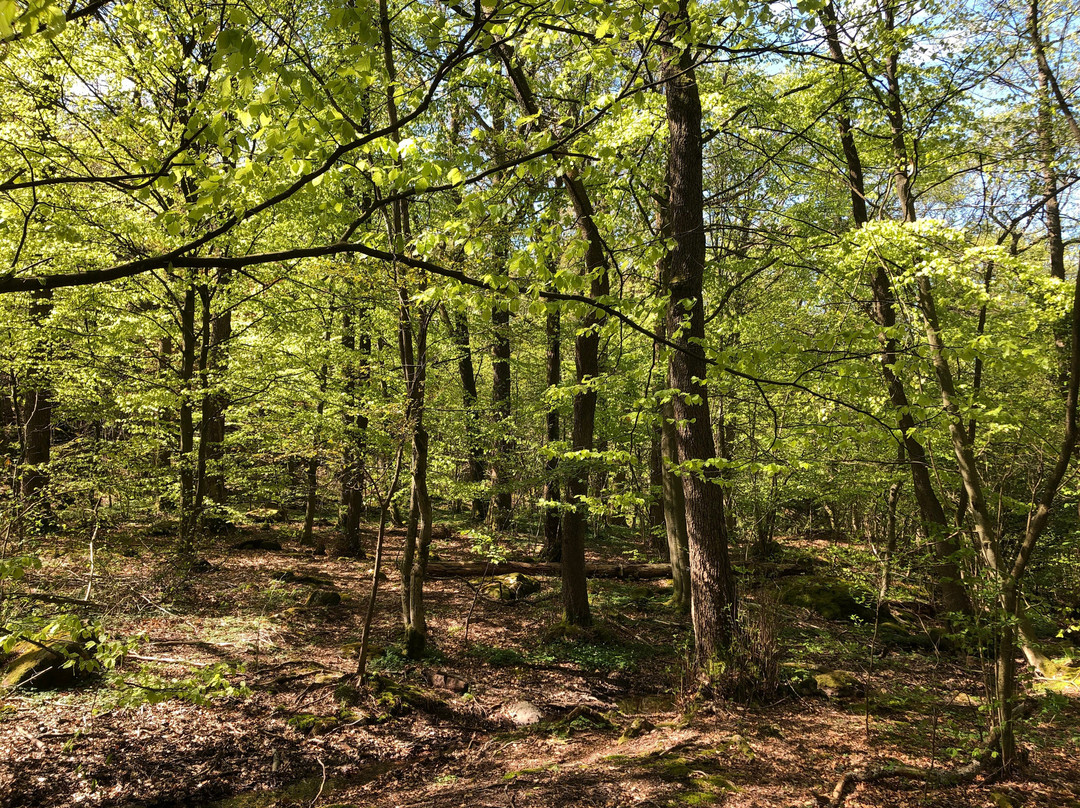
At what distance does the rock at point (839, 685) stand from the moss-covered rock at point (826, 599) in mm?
3845

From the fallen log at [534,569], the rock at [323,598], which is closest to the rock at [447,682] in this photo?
the rock at [323,598]

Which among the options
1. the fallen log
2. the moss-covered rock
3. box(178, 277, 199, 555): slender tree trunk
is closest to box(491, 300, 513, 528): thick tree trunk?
the fallen log

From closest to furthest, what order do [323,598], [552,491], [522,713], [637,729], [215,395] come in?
[637,729] < [522,713] < [323,598] < [215,395] < [552,491]

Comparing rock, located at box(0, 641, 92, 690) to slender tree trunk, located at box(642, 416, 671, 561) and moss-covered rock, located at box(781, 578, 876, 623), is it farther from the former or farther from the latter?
moss-covered rock, located at box(781, 578, 876, 623)

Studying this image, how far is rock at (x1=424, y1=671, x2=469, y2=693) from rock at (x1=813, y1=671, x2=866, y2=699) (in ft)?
13.2

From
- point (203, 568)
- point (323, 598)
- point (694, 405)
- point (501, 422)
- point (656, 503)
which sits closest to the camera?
point (694, 405)

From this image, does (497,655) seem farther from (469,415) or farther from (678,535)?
(469,415)

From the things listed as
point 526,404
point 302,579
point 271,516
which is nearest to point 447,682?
point 302,579

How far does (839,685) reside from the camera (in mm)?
6414

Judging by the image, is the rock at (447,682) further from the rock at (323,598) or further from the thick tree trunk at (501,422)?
the thick tree trunk at (501,422)

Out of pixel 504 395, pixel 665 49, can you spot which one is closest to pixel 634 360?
pixel 504 395

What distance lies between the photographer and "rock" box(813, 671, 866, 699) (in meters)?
6.32

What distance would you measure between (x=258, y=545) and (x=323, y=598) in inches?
186

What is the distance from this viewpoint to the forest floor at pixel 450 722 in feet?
13.4
